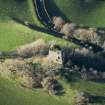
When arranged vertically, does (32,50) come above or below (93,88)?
above

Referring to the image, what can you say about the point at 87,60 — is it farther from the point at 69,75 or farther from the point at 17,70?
the point at 17,70

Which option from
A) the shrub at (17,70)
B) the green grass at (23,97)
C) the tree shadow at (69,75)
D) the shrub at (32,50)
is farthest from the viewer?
the shrub at (32,50)

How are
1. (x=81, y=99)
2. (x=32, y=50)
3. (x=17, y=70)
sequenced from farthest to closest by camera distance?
1. (x=32, y=50)
2. (x=17, y=70)
3. (x=81, y=99)

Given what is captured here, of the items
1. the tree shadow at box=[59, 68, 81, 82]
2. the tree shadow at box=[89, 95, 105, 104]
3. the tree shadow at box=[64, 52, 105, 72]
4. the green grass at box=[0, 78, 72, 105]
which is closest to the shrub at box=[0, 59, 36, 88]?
the green grass at box=[0, 78, 72, 105]

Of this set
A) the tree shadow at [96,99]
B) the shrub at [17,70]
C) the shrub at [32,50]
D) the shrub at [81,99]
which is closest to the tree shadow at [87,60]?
the shrub at [32,50]

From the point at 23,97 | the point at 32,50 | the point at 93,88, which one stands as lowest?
the point at 23,97

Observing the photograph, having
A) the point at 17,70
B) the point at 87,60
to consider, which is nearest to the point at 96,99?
the point at 87,60

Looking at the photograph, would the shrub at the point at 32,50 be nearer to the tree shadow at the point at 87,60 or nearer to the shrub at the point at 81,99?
the tree shadow at the point at 87,60

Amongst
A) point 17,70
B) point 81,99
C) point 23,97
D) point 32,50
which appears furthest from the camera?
point 32,50

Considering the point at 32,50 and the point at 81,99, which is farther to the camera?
the point at 32,50

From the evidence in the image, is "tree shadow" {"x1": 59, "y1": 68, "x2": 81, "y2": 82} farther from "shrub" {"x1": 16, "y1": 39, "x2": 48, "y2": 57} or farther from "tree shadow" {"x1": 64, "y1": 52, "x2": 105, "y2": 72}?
"shrub" {"x1": 16, "y1": 39, "x2": 48, "y2": 57}

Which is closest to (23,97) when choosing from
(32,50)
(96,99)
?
(32,50)
